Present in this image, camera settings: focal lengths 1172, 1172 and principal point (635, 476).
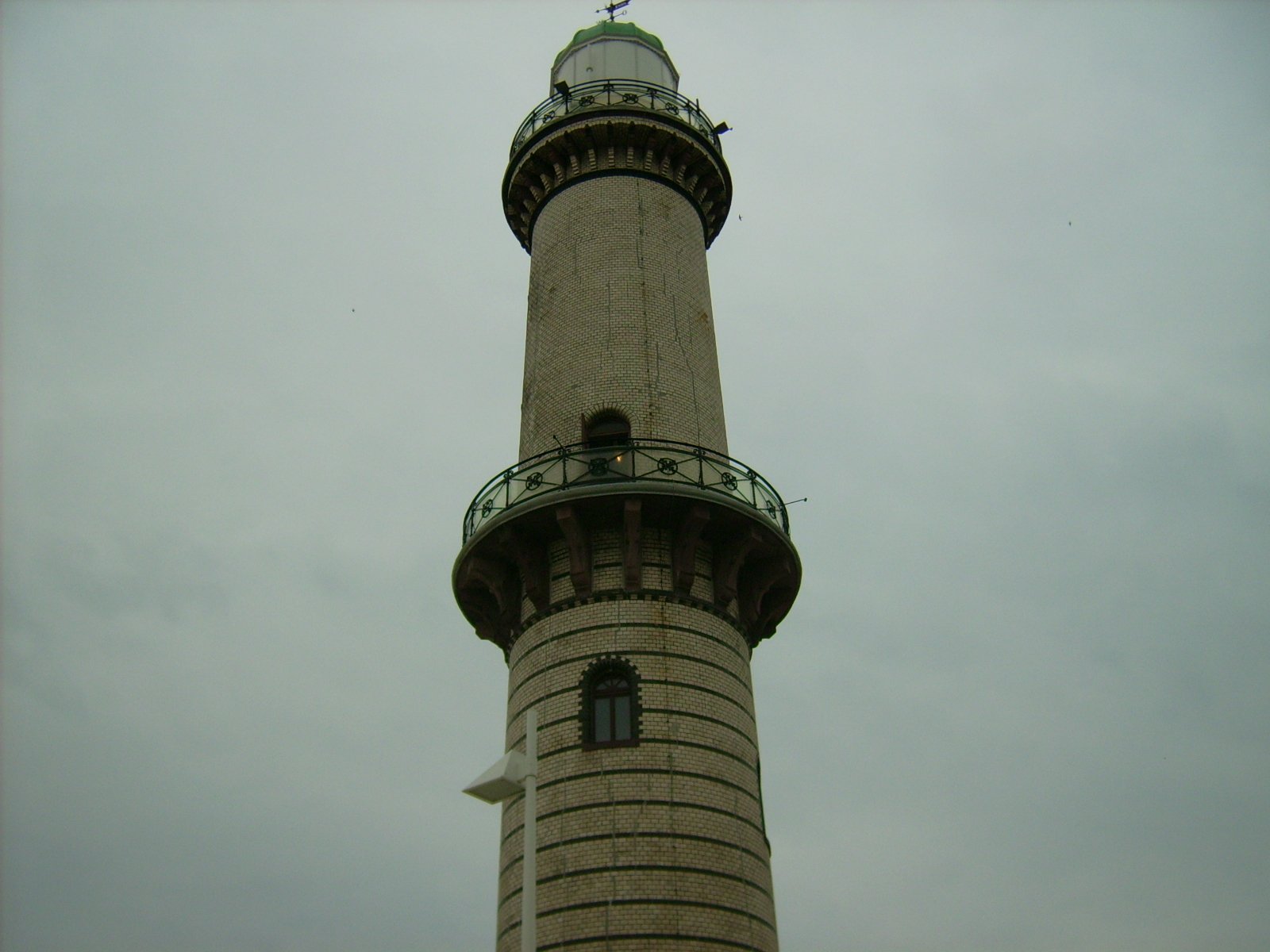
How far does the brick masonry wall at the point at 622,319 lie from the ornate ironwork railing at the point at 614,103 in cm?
221

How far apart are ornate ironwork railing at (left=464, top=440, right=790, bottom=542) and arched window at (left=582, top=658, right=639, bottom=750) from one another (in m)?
4.07

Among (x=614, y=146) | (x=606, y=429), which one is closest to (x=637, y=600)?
(x=606, y=429)

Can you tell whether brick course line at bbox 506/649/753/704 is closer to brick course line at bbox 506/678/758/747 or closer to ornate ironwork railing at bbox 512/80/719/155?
brick course line at bbox 506/678/758/747

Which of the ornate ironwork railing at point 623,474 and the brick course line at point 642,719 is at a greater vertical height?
the ornate ironwork railing at point 623,474

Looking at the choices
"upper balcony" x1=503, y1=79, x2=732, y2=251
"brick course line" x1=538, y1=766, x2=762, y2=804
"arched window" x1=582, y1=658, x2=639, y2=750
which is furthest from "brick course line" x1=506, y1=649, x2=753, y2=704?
"upper balcony" x1=503, y1=79, x2=732, y2=251

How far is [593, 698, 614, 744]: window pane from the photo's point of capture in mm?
24266

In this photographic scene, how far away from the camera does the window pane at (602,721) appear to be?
24.3 m

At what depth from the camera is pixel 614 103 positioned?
33.3 meters

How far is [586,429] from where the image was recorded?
2833cm

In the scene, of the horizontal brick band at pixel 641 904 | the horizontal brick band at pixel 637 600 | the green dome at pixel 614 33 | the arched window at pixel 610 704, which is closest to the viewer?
the horizontal brick band at pixel 641 904

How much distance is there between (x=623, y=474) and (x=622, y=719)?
5.31 m

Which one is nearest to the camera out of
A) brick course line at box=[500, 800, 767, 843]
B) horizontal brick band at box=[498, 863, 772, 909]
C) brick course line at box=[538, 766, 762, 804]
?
horizontal brick band at box=[498, 863, 772, 909]

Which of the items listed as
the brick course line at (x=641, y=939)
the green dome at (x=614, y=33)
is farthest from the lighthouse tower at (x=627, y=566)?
the green dome at (x=614, y=33)

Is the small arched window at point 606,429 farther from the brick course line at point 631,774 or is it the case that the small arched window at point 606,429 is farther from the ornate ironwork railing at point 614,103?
the ornate ironwork railing at point 614,103
